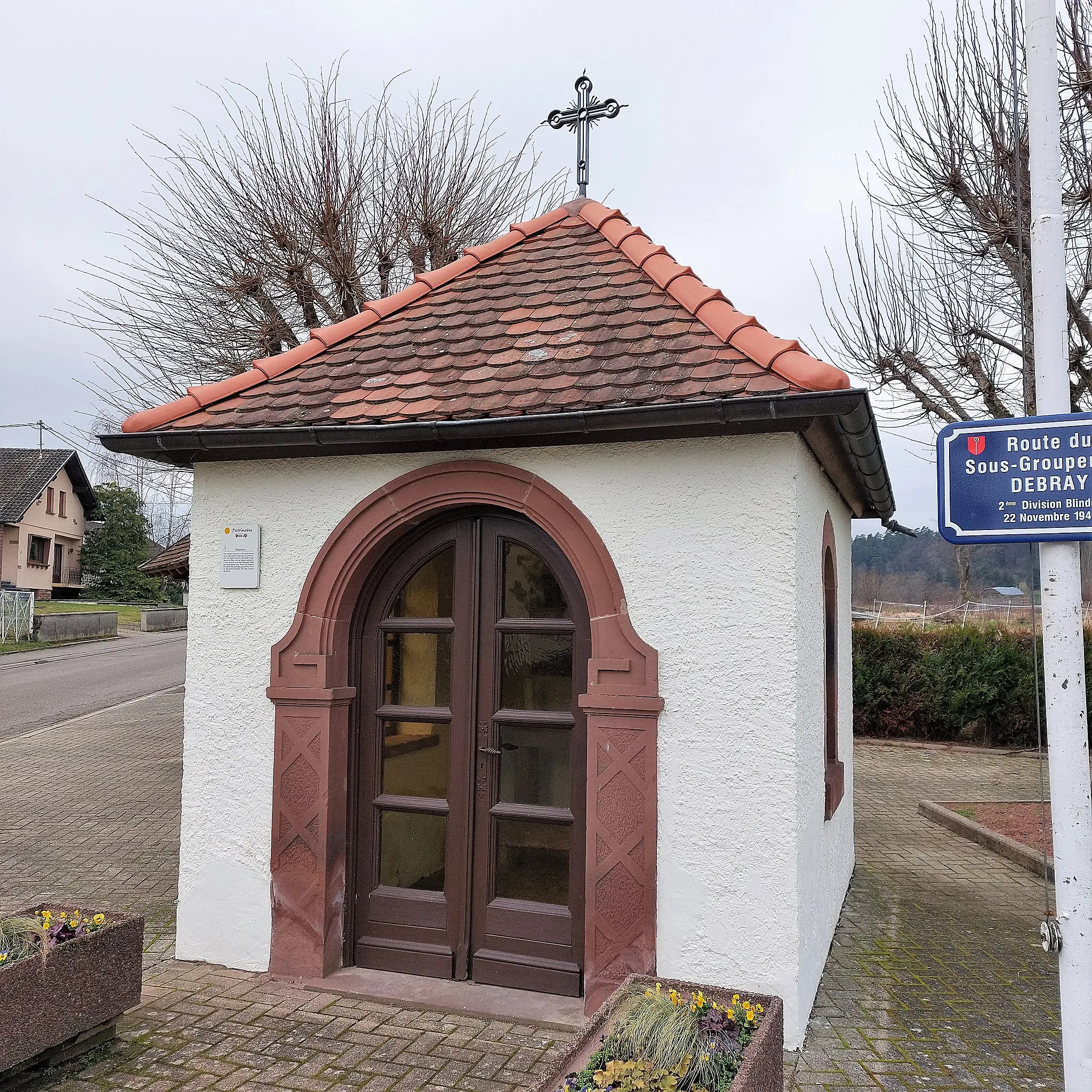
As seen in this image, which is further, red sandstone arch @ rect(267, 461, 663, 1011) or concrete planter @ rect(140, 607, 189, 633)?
concrete planter @ rect(140, 607, 189, 633)

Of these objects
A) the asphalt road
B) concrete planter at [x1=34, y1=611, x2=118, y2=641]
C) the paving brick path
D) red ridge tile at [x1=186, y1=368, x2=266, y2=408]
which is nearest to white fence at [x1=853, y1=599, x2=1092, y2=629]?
the paving brick path

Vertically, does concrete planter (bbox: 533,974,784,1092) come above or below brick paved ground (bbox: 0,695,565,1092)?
above

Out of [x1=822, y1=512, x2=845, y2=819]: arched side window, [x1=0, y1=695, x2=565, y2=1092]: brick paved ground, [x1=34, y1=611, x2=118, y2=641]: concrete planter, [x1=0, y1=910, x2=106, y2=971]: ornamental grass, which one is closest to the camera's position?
[x1=0, y1=910, x2=106, y2=971]: ornamental grass

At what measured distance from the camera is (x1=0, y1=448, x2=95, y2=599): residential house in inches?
1586

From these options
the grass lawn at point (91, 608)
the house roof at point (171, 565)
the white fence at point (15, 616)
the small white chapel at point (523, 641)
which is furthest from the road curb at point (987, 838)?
the grass lawn at point (91, 608)

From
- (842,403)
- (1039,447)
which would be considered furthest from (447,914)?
(1039,447)

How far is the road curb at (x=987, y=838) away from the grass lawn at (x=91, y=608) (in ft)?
107

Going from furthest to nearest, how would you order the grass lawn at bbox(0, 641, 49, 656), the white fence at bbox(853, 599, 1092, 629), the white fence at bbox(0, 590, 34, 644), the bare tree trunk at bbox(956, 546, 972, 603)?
the white fence at bbox(0, 590, 34, 644)
the grass lawn at bbox(0, 641, 49, 656)
the bare tree trunk at bbox(956, 546, 972, 603)
the white fence at bbox(853, 599, 1092, 629)

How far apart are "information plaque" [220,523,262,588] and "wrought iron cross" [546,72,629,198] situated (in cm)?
300

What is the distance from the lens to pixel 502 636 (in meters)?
4.93

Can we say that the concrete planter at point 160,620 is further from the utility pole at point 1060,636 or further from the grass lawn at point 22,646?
the utility pole at point 1060,636

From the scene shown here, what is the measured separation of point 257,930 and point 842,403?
3.98 meters

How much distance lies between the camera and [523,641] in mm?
4906

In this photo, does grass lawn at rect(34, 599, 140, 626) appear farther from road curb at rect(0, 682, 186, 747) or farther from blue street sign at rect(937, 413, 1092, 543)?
blue street sign at rect(937, 413, 1092, 543)
